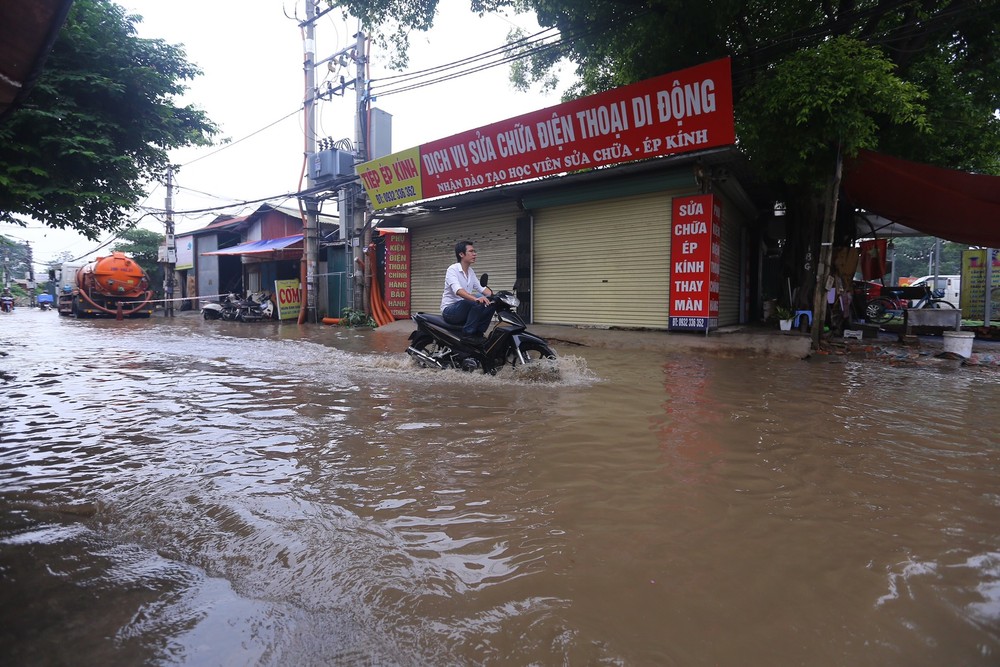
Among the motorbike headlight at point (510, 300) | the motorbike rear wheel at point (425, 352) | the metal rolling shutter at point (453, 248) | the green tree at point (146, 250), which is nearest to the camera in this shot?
the motorbike headlight at point (510, 300)

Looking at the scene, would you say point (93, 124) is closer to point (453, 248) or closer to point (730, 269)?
point (453, 248)

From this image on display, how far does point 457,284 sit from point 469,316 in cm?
41

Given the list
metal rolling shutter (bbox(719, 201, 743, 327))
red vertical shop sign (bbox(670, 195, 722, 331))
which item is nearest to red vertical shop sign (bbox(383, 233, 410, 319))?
red vertical shop sign (bbox(670, 195, 722, 331))

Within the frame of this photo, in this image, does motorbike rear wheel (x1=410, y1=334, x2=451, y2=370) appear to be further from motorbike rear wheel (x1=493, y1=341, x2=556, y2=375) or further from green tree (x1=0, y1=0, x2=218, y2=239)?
green tree (x1=0, y1=0, x2=218, y2=239)

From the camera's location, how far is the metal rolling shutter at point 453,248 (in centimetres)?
1284

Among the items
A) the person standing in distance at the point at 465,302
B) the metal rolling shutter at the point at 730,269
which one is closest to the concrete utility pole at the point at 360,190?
the person standing in distance at the point at 465,302

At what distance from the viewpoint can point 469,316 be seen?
246 inches

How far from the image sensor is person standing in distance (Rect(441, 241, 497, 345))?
6094 mm

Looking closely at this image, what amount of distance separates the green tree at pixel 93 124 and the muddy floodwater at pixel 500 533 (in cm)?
343

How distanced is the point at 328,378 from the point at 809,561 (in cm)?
555

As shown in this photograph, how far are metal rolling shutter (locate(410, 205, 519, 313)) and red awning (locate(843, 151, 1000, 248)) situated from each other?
7.07m

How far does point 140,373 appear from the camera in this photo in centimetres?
668

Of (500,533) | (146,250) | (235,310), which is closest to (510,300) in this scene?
(500,533)

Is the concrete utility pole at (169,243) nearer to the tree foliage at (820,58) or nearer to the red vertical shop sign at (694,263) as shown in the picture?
the tree foliage at (820,58)
